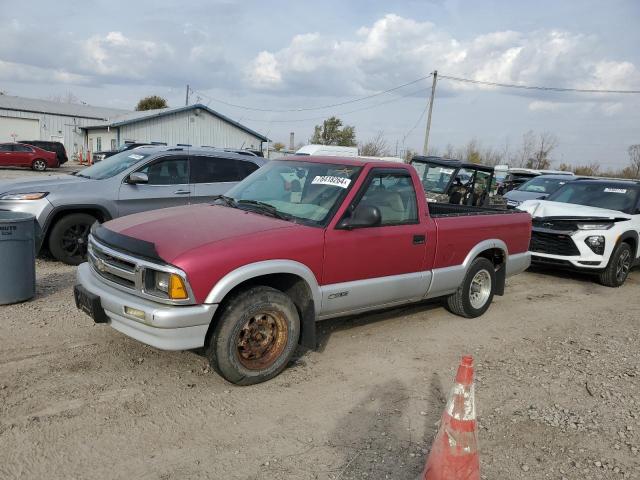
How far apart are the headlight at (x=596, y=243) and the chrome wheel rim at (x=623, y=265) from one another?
1.76 ft

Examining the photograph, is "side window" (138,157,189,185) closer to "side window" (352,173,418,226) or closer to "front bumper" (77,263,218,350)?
"side window" (352,173,418,226)

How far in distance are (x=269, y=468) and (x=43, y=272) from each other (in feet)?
17.6

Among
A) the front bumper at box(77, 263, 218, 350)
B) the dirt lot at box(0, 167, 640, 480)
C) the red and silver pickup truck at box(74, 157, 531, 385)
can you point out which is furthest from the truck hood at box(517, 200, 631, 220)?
the front bumper at box(77, 263, 218, 350)

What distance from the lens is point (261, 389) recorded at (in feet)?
13.4

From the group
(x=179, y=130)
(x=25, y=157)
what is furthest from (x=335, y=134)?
(x=25, y=157)

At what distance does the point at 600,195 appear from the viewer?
9812 mm

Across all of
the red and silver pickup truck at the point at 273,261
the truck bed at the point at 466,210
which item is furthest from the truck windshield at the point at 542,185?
the red and silver pickup truck at the point at 273,261

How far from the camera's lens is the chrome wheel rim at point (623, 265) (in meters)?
8.70

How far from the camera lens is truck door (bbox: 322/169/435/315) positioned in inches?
177

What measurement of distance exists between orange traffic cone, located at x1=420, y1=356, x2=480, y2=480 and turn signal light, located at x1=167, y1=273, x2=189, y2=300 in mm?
1913

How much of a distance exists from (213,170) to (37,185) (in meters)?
2.69

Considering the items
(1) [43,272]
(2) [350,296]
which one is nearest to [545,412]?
(2) [350,296]

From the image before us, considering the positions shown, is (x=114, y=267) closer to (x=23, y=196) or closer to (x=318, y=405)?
(x=318, y=405)

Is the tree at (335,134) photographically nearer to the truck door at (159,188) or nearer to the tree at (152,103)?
the tree at (152,103)
